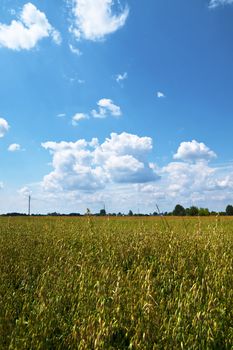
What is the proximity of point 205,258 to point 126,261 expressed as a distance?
1.16m

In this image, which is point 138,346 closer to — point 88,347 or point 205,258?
point 88,347

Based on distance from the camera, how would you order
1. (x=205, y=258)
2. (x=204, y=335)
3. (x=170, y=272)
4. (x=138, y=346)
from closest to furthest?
(x=138, y=346), (x=204, y=335), (x=170, y=272), (x=205, y=258)

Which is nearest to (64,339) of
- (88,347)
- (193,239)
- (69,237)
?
→ (88,347)

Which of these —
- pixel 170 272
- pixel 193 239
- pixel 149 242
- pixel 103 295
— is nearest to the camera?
pixel 103 295

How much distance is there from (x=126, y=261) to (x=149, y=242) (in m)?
1.29

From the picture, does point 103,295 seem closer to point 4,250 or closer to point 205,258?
point 205,258

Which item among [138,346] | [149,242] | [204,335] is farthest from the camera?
[149,242]

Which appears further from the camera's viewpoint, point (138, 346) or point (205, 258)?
point (205, 258)

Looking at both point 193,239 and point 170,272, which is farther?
point 193,239

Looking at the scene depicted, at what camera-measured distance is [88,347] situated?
2598mm

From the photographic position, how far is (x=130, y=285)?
11.6 ft

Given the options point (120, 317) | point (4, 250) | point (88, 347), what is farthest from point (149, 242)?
point (88, 347)

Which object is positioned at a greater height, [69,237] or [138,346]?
[69,237]

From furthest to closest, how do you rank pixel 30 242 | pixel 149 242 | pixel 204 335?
1. pixel 30 242
2. pixel 149 242
3. pixel 204 335
